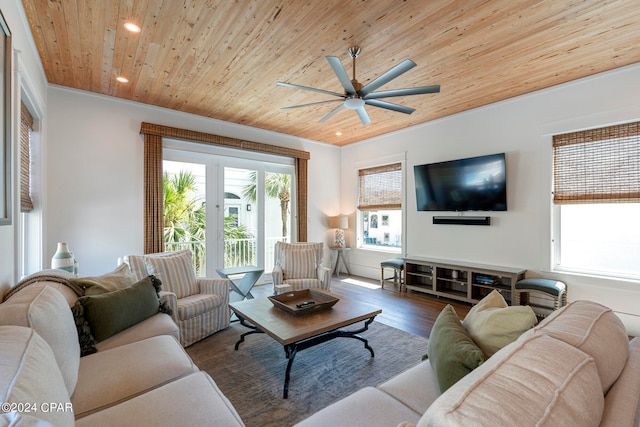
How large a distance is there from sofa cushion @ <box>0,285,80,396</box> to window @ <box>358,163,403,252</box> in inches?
190

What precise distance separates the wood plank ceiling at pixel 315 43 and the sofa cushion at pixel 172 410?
2.49m

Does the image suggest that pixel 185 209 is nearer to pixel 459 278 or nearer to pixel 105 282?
pixel 105 282

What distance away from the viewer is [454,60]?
2.86m

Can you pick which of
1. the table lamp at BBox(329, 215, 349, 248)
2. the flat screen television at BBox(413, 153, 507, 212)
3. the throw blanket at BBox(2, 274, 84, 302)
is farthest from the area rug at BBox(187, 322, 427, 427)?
the table lamp at BBox(329, 215, 349, 248)

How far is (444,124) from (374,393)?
4393 mm

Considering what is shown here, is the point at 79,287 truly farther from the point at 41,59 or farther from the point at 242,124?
the point at 242,124

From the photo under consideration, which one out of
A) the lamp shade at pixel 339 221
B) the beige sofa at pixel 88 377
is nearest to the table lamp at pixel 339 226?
the lamp shade at pixel 339 221

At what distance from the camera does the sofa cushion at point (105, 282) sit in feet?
6.59

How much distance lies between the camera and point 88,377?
1.44m

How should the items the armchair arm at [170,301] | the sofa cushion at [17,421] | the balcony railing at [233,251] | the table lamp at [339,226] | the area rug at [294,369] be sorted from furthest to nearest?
the table lamp at [339,226] < the balcony railing at [233,251] < the armchair arm at [170,301] < the area rug at [294,369] < the sofa cushion at [17,421]

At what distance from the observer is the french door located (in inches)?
173

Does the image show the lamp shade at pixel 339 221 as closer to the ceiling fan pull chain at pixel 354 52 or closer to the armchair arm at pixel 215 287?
the armchair arm at pixel 215 287

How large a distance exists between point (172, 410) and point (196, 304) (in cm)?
170

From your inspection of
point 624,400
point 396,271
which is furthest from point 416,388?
point 396,271
